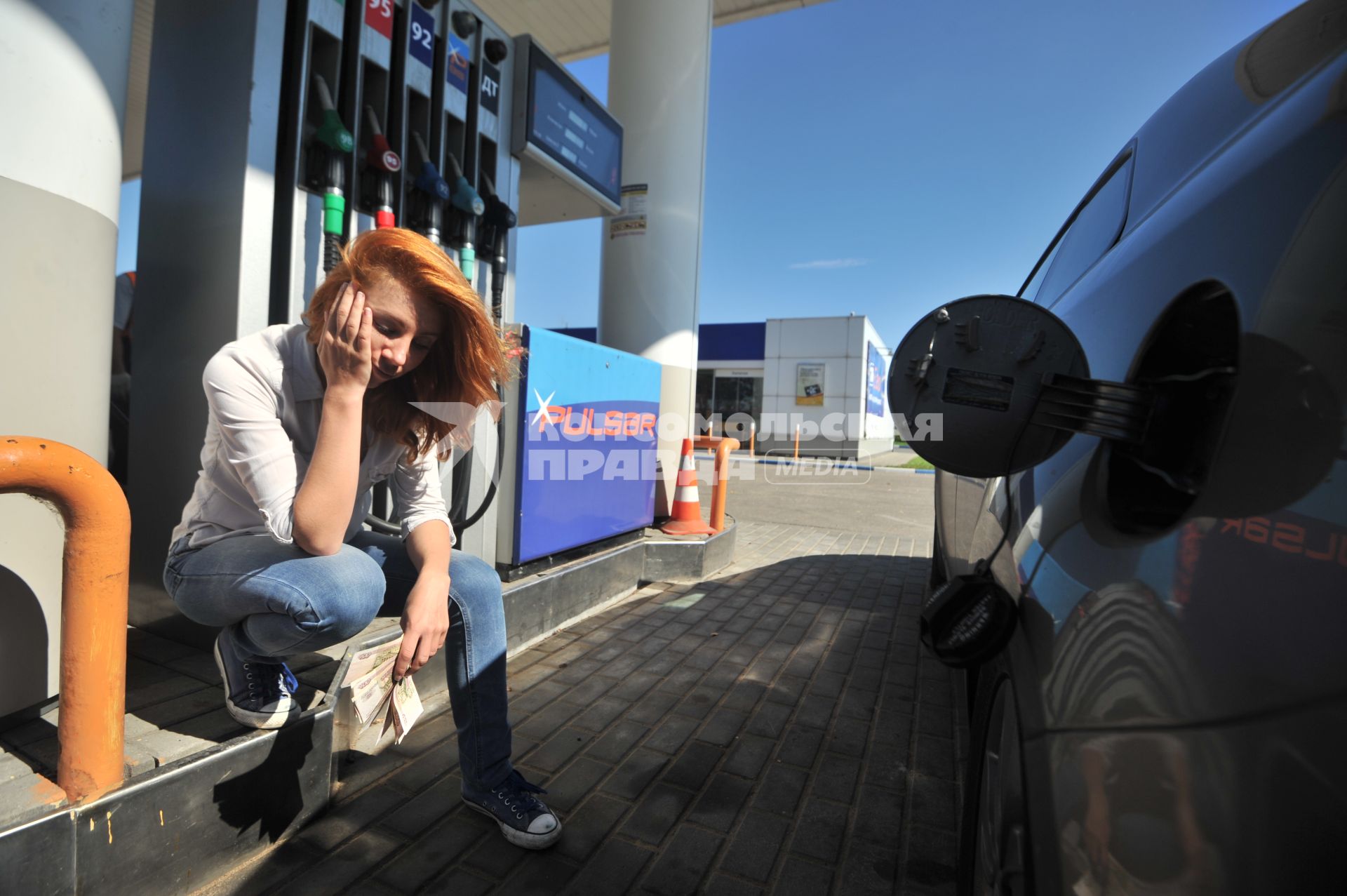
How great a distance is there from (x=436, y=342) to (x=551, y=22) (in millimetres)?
9450

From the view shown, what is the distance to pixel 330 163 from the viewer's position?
2.53 m

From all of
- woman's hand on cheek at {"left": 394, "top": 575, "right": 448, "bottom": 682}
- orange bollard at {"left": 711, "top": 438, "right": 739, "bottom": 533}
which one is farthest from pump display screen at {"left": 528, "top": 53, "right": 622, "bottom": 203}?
woman's hand on cheek at {"left": 394, "top": 575, "right": 448, "bottom": 682}

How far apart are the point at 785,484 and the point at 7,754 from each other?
1095 cm

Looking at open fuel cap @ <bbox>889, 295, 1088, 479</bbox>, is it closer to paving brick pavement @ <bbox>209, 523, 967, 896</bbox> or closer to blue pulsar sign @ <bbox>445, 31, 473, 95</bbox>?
paving brick pavement @ <bbox>209, 523, 967, 896</bbox>

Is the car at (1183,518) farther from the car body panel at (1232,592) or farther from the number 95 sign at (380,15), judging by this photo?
the number 95 sign at (380,15)

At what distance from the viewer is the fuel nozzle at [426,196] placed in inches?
116

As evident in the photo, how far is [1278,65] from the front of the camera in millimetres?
914

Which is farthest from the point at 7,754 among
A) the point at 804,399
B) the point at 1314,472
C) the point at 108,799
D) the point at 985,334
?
the point at 804,399

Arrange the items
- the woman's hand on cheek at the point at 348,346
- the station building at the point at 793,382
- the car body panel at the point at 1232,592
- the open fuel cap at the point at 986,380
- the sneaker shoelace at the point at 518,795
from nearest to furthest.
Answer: the car body panel at the point at 1232,592
the open fuel cap at the point at 986,380
the woman's hand on cheek at the point at 348,346
the sneaker shoelace at the point at 518,795
the station building at the point at 793,382

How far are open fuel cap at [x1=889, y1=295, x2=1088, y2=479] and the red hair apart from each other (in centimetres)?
110

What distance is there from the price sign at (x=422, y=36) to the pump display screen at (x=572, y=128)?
60 cm

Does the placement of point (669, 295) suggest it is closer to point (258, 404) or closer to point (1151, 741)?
point (258, 404)

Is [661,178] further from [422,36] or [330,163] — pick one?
[330,163]

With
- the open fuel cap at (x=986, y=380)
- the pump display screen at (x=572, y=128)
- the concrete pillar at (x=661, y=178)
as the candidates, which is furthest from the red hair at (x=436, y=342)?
the concrete pillar at (x=661, y=178)
